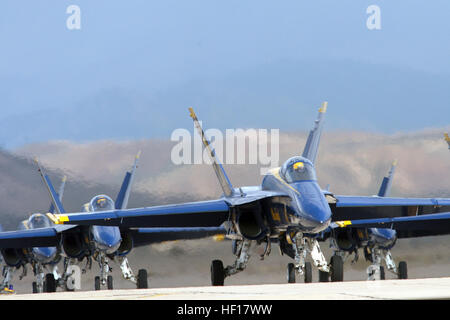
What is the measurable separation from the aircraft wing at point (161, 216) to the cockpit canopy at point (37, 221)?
14.1 m

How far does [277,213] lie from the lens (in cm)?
1716

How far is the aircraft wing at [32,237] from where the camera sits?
2583 centimetres

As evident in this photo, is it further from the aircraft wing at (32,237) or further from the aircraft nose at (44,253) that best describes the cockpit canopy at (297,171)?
the aircraft nose at (44,253)

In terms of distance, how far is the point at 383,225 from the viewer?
2459cm

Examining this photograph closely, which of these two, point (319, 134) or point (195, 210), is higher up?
point (319, 134)

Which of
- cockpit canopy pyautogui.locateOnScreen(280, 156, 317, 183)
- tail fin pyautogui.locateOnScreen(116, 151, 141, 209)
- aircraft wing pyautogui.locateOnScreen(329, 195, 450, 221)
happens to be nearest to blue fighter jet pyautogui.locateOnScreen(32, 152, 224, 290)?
tail fin pyautogui.locateOnScreen(116, 151, 141, 209)

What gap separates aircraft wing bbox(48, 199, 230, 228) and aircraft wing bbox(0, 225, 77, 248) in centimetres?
706

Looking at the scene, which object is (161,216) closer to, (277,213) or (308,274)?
(277,213)

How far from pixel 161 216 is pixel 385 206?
5703 mm
